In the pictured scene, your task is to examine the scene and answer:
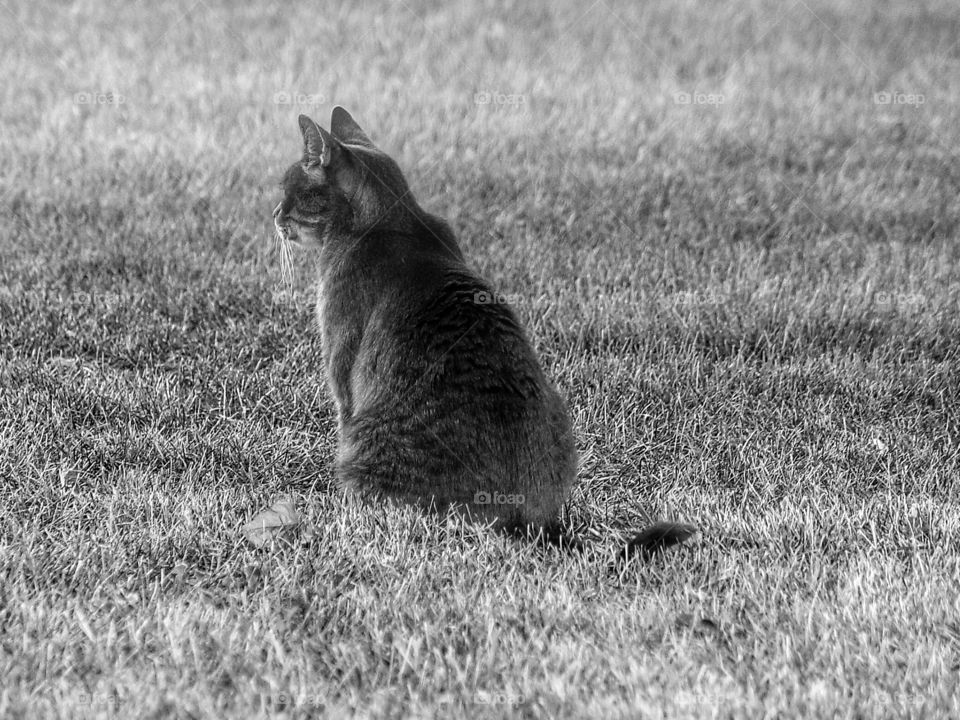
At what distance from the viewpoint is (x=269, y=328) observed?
487 centimetres

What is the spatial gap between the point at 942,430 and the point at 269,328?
2.99 metres

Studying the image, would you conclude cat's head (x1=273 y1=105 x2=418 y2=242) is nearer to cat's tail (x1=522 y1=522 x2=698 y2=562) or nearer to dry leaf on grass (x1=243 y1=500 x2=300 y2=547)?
dry leaf on grass (x1=243 y1=500 x2=300 y2=547)

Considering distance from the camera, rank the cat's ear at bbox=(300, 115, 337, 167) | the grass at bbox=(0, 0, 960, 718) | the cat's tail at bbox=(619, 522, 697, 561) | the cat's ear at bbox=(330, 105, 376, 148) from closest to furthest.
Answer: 1. the grass at bbox=(0, 0, 960, 718)
2. the cat's tail at bbox=(619, 522, 697, 561)
3. the cat's ear at bbox=(300, 115, 337, 167)
4. the cat's ear at bbox=(330, 105, 376, 148)

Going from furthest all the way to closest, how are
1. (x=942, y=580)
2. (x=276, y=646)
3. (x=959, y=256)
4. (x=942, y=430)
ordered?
(x=959, y=256) < (x=942, y=430) < (x=942, y=580) < (x=276, y=646)

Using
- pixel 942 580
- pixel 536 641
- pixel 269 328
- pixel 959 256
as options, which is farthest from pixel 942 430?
pixel 269 328

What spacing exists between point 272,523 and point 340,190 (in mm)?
1274

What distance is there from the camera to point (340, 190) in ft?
12.9

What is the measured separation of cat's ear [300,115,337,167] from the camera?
377 cm

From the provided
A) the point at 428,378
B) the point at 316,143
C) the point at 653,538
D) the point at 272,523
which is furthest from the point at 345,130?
the point at 653,538

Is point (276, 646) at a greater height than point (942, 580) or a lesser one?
lesser

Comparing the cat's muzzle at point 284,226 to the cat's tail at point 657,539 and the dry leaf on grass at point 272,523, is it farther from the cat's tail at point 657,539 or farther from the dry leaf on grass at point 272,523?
the cat's tail at point 657,539

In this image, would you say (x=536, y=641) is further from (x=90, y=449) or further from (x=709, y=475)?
(x=90, y=449)

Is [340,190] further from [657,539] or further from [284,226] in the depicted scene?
[657,539]

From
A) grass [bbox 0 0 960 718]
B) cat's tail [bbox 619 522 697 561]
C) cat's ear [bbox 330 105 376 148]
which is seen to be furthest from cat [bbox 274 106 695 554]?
cat's ear [bbox 330 105 376 148]
